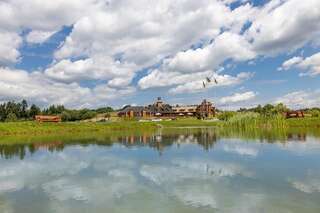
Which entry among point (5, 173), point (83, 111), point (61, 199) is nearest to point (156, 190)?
point (61, 199)

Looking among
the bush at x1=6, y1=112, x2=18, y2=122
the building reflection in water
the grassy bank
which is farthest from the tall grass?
the bush at x1=6, y1=112, x2=18, y2=122

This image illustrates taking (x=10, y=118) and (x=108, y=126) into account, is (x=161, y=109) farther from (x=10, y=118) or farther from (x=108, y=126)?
(x=108, y=126)

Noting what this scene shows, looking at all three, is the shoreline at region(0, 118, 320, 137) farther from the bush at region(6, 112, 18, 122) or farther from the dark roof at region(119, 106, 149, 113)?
the dark roof at region(119, 106, 149, 113)

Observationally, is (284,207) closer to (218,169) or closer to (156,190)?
(156,190)

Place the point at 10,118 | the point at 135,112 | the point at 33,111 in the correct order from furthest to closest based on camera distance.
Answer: the point at 135,112 < the point at 33,111 < the point at 10,118

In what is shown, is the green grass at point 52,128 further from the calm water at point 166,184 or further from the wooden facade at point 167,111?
the wooden facade at point 167,111

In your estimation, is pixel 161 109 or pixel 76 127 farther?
pixel 161 109

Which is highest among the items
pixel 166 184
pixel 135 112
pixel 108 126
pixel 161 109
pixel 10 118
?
pixel 161 109

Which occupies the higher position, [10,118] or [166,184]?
[10,118]

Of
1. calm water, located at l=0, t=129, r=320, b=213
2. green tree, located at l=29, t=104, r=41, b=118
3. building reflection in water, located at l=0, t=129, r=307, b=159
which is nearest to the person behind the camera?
calm water, located at l=0, t=129, r=320, b=213

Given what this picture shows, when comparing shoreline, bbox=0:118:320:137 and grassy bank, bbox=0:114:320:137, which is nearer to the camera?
shoreline, bbox=0:118:320:137

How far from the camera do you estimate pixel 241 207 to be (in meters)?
12.2

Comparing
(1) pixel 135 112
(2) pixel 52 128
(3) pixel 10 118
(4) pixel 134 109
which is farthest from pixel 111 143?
(4) pixel 134 109

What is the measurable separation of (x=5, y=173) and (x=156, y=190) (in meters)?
11.5
